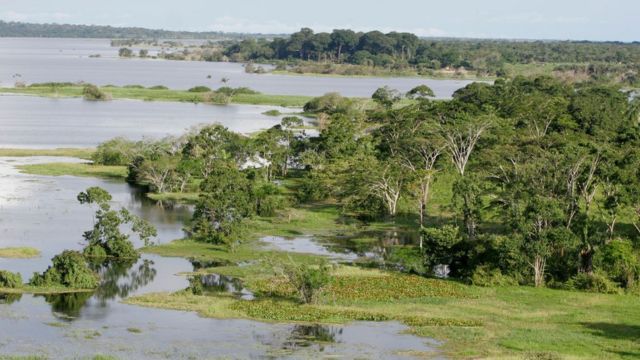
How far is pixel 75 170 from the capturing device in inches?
3799

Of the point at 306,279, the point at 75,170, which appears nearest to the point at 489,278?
the point at 306,279

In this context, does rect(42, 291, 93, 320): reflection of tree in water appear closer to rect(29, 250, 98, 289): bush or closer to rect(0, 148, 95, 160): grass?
rect(29, 250, 98, 289): bush

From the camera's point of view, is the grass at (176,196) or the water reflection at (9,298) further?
the grass at (176,196)

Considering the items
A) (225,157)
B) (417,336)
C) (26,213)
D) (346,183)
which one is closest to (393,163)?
(346,183)

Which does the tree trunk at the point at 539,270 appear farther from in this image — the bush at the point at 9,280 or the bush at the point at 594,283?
the bush at the point at 9,280

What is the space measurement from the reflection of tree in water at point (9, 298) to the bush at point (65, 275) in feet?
6.69

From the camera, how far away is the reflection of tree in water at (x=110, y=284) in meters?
51.0

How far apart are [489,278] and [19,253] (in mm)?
26371

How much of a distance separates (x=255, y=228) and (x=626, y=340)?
104 feet

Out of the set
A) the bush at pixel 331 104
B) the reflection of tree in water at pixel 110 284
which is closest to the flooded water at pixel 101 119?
the bush at pixel 331 104

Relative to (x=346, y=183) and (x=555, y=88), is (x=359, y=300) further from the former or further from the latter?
(x=555, y=88)

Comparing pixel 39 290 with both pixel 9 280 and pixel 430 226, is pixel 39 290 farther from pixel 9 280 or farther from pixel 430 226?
pixel 430 226

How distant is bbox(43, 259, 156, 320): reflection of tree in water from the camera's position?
5103cm

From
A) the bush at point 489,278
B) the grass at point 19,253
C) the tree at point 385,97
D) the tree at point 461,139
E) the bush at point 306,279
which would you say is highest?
the tree at point 461,139
